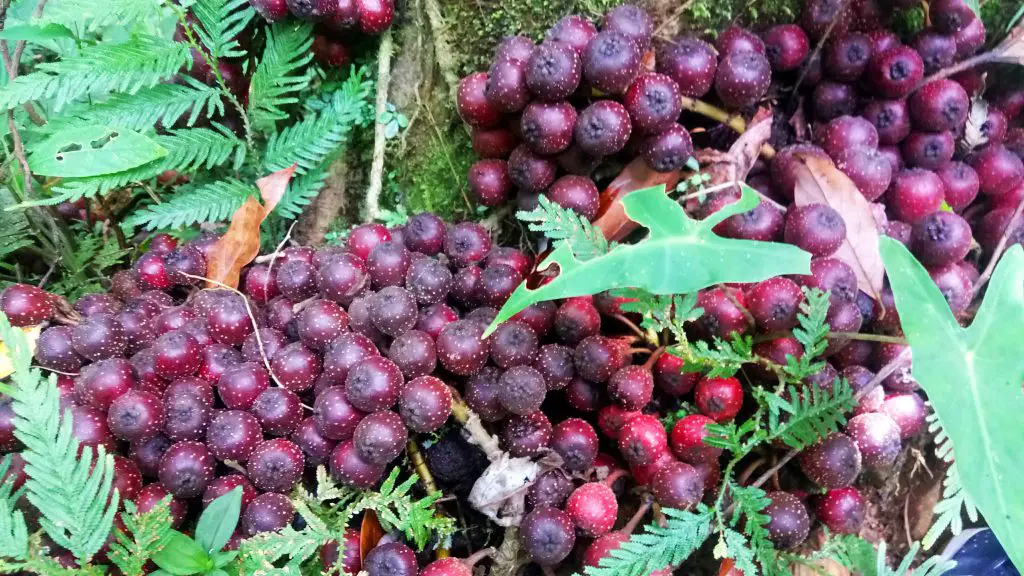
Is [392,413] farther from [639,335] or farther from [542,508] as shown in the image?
[639,335]

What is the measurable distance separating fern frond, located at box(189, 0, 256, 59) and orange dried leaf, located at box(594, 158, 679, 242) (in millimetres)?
1101

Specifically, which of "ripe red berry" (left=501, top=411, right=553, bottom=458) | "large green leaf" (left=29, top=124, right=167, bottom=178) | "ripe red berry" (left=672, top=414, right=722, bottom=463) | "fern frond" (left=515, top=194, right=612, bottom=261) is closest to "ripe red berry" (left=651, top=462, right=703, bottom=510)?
"ripe red berry" (left=672, top=414, right=722, bottom=463)

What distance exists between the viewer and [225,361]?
1579mm

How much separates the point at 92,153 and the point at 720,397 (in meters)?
1.81

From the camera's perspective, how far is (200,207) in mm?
1895

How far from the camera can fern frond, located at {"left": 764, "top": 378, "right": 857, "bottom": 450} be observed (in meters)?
1.43

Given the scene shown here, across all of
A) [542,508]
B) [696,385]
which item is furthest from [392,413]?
[696,385]

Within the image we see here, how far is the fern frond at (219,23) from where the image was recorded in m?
1.80

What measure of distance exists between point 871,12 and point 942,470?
Answer: 1.36m

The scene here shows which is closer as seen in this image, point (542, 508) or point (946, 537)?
point (542, 508)

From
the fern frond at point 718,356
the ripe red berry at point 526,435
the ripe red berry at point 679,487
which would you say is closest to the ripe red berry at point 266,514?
the ripe red berry at point 526,435

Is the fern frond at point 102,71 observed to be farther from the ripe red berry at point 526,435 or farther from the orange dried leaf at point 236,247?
the ripe red berry at point 526,435

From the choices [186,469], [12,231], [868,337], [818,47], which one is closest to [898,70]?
[818,47]

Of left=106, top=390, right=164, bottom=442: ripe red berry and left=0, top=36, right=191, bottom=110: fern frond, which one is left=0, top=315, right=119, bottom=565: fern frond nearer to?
left=106, top=390, right=164, bottom=442: ripe red berry
